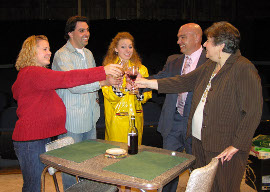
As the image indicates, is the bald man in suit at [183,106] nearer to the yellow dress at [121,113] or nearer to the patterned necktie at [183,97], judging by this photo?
the patterned necktie at [183,97]

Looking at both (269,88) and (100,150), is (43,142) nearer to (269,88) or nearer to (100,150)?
(100,150)

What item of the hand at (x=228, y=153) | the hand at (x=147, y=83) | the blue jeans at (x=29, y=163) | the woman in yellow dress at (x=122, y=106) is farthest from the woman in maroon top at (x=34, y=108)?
the hand at (x=228, y=153)

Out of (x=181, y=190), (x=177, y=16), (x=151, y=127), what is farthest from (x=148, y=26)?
(x=181, y=190)

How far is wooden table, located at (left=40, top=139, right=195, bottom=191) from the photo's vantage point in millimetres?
1428

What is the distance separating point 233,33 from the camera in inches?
75.7

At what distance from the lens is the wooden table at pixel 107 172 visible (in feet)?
4.68

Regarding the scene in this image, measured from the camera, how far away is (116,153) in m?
1.83

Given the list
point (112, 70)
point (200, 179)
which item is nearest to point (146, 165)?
point (200, 179)

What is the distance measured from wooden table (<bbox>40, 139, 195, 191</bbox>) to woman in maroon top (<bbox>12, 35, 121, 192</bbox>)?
0.22 metres

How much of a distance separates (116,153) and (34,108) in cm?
70

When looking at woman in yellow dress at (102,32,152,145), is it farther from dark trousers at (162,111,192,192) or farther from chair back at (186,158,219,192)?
chair back at (186,158,219,192)

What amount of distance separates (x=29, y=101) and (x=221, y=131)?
138 centimetres

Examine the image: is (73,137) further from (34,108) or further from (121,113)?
(34,108)

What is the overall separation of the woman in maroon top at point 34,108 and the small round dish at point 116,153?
20.7 inches
